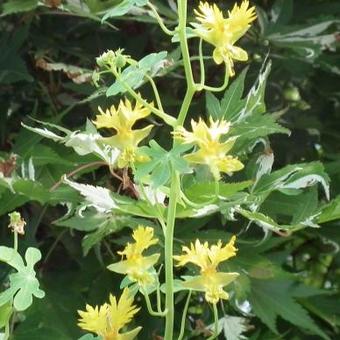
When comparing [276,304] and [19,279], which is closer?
[19,279]

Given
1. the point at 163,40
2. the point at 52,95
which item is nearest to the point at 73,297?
the point at 52,95

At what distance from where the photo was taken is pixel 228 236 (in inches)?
43.8

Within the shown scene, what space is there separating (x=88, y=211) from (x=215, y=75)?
16.5 inches

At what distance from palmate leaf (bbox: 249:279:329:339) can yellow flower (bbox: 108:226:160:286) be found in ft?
1.80

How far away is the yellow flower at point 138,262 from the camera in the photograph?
25.7 inches

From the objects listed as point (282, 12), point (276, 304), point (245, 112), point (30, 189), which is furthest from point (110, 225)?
point (282, 12)

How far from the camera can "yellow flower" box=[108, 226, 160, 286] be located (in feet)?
2.15

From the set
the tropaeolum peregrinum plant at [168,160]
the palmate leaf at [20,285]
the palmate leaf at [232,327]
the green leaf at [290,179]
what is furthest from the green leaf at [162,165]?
the palmate leaf at [232,327]

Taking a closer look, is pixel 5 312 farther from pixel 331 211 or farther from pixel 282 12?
pixel 282 12

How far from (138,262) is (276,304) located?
1.87ft

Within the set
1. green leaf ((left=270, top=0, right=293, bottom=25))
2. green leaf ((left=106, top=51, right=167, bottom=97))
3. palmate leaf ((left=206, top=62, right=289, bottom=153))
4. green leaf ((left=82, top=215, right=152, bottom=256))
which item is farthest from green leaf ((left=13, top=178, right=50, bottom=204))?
green leaf ((left=270, top=0, right=293, bottom=25))

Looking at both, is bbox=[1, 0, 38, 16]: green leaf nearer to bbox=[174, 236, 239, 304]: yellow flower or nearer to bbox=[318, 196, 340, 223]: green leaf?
bbox=[318, 196, 340, 223]: green leaf

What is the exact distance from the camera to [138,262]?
0.66m

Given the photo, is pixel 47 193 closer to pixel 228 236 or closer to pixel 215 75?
pixel 228 236
